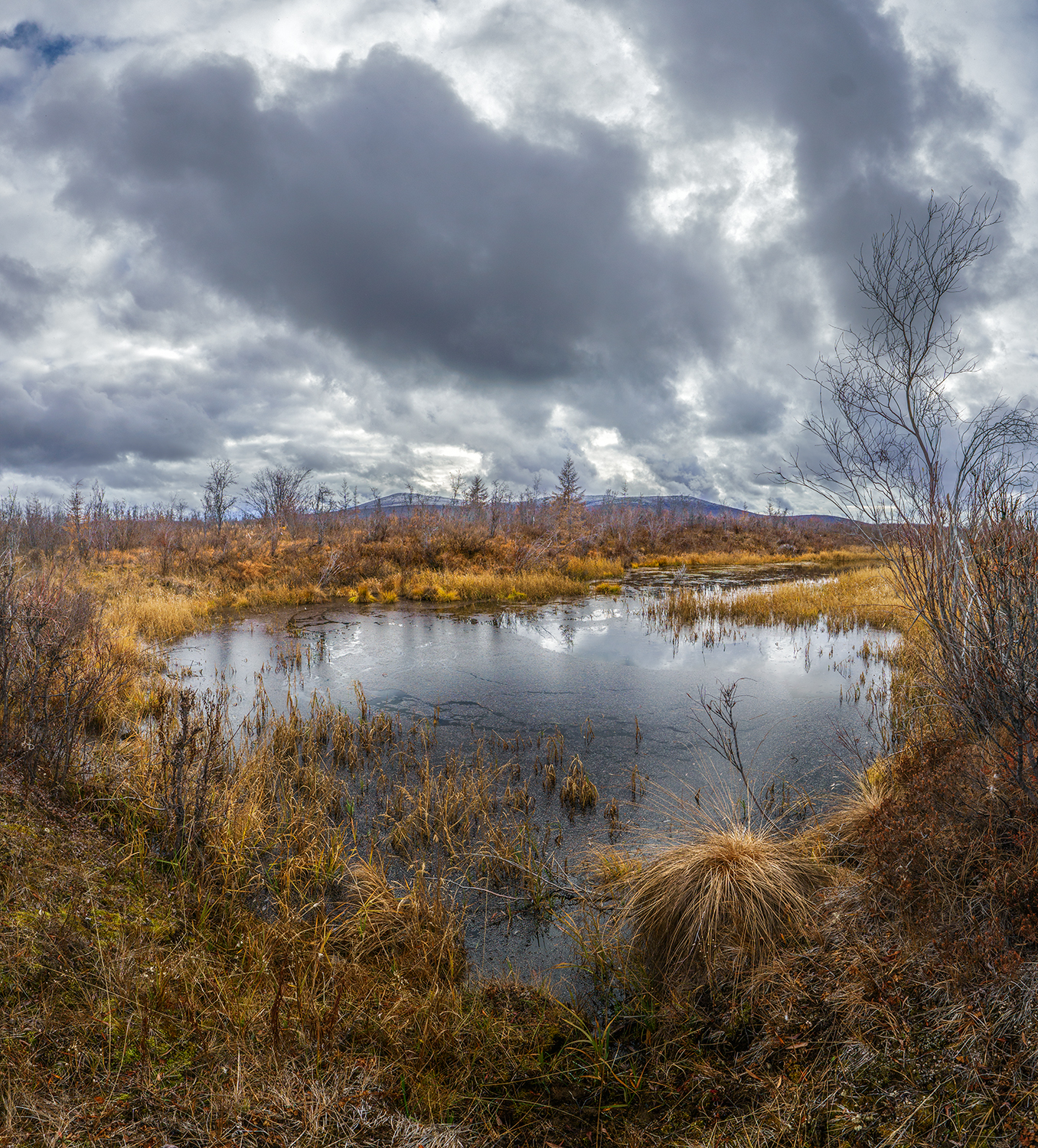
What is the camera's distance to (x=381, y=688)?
994cm

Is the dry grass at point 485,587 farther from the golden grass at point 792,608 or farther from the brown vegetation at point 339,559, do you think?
the golden grass at point 792,608

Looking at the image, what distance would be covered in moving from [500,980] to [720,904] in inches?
54.7

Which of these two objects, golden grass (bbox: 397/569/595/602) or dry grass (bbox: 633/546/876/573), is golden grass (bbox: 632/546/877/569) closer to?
dry grass (bbox: 633/546/876/573)

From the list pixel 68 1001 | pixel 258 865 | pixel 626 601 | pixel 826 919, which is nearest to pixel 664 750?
pixel 826 919

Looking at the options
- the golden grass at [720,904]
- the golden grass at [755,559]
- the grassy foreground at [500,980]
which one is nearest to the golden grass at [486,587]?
the golden grass at [755,559]

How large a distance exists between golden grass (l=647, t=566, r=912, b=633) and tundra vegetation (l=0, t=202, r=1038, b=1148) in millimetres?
9265

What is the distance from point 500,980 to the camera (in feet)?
11.1

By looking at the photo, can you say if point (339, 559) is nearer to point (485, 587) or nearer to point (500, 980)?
point (485, 587)

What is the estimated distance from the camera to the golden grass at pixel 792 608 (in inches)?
589

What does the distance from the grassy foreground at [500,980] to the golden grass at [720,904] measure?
2 cm

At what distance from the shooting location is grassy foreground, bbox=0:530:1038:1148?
7.00ft

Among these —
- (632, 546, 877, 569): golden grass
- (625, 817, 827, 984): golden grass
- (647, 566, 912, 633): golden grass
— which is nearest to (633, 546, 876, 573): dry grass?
(632, 546, 877, 569): golden grass

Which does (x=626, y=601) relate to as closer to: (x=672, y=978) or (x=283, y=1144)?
(x=672, y=978)

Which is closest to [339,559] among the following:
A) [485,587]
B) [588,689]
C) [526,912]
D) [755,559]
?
[485,587]
